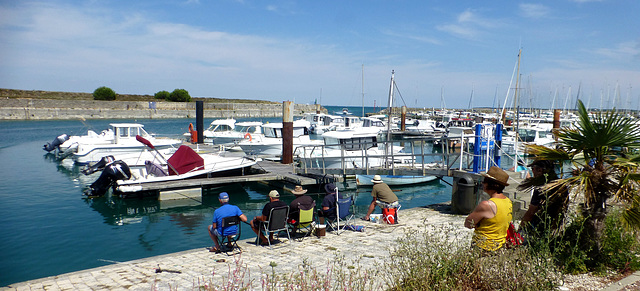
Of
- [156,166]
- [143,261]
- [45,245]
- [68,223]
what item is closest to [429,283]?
[143,261]

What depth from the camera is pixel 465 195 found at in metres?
11.5

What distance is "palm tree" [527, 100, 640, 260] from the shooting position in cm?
565

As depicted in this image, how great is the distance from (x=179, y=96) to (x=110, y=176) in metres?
77.5

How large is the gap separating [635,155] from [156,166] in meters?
17.1

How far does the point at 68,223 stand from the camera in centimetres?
1440

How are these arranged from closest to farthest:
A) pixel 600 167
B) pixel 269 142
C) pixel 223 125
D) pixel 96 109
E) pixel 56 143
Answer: pixel 600 167
pixel 269 142
pixel 56 143
pixel 223 125
pixel 96 109

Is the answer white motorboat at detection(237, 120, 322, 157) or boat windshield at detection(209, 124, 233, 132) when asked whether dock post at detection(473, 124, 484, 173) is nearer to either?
white motorboat at detection(237, 120, 322, 157)

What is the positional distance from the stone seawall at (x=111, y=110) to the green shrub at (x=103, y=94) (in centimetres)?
693

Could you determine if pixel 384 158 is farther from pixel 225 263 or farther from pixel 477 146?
pixel 225 263

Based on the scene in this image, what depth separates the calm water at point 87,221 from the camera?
36.3 ft

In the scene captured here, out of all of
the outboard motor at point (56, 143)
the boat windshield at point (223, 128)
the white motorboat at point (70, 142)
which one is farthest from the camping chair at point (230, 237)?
the outboard motor at point (56, 143)

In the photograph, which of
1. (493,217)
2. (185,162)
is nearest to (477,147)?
(493,217)

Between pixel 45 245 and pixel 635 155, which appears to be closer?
pixel 635 155

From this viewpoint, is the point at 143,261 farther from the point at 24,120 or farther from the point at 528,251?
the point at 24,120
